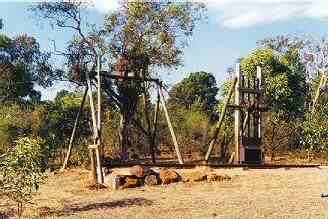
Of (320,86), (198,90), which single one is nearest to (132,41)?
(320,86)

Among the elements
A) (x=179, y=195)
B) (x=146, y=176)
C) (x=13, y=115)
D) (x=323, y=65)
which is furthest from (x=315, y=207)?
(x=323, y=65)

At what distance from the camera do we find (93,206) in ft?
41.9

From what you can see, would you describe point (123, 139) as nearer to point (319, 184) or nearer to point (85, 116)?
point (85, 116)

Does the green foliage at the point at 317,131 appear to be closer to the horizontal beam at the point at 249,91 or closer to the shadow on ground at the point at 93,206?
the horizontal beam at the point at 249,91

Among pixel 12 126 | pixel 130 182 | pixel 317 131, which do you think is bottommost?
pixel 130 182

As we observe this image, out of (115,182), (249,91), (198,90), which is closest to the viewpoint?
(115,182)

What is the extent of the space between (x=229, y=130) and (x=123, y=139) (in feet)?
22.5

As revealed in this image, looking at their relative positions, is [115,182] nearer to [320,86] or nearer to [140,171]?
[140,171]

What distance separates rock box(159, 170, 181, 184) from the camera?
1650 cm

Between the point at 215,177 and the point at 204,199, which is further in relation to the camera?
the point at 215,177

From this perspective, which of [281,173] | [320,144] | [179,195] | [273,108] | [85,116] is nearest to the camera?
[179,195]

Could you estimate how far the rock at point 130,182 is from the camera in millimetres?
16061

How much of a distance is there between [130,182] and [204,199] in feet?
11.6

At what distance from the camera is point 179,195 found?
1409 centimetres
